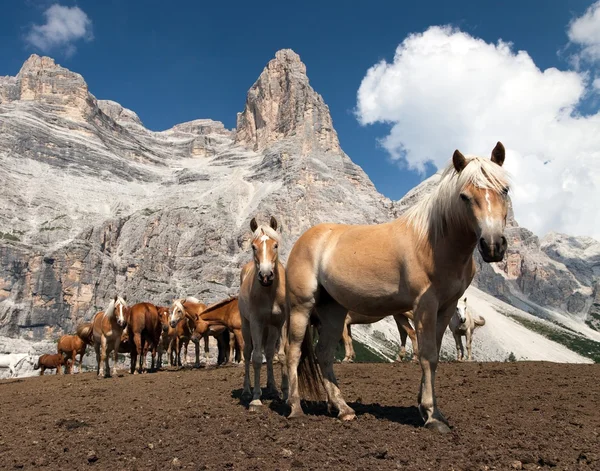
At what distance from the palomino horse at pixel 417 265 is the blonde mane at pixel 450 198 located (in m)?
0.01

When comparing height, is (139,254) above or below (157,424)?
above

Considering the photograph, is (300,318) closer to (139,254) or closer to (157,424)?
(157,424)

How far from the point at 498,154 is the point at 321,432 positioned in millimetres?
4884

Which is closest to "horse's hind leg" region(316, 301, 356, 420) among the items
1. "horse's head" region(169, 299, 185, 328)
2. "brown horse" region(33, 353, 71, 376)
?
"horse's head" region(169, 299, 185, 328)

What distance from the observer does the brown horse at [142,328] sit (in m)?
21.9

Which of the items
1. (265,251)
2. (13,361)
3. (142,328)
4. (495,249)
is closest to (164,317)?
(142,328)

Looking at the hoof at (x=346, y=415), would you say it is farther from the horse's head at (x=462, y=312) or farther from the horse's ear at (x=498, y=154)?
the horse's head at (x=462, y=312)

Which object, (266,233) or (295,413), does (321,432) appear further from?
(266,233)

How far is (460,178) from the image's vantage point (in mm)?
6730

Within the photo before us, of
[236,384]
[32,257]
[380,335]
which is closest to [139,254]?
[32,257]

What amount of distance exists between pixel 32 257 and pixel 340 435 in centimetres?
19124

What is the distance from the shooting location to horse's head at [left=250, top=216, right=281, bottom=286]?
8.74m

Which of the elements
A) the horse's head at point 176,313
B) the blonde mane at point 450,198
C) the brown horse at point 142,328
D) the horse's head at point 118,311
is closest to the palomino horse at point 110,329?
the horse's head at point 118,311

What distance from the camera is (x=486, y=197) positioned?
247 inches
